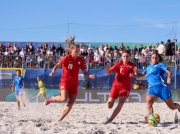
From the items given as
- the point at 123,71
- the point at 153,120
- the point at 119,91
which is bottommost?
the point at 153,120

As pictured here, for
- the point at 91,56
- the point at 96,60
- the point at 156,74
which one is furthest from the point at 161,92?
the point at 91,56

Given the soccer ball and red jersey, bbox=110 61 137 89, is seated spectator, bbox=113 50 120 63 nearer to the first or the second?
red jersey, bbox=110 61 137 89

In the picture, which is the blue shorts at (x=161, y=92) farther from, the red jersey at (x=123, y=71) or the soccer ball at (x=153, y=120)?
the red jersey at (x=123, y=71)

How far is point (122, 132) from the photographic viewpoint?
7164mm

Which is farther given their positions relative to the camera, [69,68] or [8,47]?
[8,47]

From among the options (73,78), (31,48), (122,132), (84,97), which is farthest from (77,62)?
(31,48)

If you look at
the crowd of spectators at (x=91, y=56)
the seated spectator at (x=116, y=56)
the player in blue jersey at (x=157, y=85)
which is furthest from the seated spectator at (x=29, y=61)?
Result: the player in blue jersey at (x=157, y=85)

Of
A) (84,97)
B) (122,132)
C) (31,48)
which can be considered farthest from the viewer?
(31,48)

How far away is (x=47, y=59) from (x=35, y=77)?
1080 mm

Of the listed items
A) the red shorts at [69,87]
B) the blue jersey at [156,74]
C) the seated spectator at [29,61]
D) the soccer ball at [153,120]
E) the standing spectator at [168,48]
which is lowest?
the soccer ball at [153,120]

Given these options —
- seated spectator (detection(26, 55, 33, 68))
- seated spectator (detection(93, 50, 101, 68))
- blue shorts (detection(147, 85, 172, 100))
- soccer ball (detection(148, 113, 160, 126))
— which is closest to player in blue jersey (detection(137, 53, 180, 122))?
blue shorts (detection(147, 85, 172, 100))

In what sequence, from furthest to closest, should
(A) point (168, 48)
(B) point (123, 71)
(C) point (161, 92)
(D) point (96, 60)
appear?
(D) point (96, 60)
(A) point (168, 48)
(B) point (123, 71)
(C) point (161, 92)

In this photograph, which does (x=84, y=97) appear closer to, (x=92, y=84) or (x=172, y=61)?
(x=92, y=84)

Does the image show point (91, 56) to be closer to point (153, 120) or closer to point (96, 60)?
point (96, 60)
